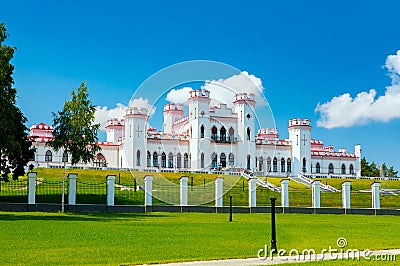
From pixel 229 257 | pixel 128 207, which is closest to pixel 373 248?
pixel 229 257

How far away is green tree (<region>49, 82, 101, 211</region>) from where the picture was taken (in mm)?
28500

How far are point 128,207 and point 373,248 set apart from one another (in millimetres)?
18345

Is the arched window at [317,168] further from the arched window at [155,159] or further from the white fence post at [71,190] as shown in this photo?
the white fence post at [71,190]

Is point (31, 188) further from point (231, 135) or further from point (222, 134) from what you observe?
point (222, 134)

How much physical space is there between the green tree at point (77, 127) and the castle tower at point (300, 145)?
4917cm

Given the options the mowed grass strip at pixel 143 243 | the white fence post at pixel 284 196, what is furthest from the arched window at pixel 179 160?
the mowed grass strip at pixel 143 243

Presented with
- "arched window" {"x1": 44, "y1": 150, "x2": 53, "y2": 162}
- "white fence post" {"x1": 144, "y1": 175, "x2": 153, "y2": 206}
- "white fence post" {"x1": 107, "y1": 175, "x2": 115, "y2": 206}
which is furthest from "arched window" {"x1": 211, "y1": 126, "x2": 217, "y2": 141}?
"white fence post" {"x1": 107, "y1": 175, "x2": 115, "y2": 206}

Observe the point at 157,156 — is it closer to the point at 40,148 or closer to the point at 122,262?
the point at 40,148

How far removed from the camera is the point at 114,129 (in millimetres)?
72000

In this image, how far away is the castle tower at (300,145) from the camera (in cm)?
7431

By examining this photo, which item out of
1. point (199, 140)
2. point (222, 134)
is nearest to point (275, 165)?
point (222, 134)

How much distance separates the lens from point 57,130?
29141 mm

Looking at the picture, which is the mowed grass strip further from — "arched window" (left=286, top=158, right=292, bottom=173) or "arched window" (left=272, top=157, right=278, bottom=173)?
"arched window" (left=286, top=158, right=292, bottom=173)

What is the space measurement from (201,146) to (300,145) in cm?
1575
